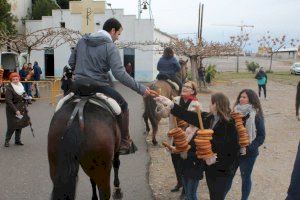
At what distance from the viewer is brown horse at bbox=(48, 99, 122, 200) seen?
4797mm

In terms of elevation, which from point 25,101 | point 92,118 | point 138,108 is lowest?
point 138,108

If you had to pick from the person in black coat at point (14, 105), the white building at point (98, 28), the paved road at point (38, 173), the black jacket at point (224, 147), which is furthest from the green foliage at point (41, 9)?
the black jacket at point (224, 147)

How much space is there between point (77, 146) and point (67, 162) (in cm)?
21

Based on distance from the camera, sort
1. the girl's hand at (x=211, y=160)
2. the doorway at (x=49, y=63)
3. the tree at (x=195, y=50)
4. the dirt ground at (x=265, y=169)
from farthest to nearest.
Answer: the doorway at (x=49, y=63) < the tree at (x=195, y=50) < the dirt ground at (x=265, y=169) < the girl's hand at (x=211, y=160)

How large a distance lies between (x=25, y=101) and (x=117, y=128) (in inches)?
249

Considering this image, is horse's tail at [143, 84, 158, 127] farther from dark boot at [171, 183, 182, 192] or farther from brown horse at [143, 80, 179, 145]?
dark boot at [171, 183, 182, 192]

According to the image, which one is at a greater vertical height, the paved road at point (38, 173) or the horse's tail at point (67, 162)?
the horse's tail at point (67, 162)

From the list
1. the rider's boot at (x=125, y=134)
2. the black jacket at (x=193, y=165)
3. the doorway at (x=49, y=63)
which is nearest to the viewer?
the black jacket at (x=193, y=165)

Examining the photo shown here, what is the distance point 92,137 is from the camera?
4852 millimetres

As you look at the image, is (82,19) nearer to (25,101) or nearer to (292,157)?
(25,101)

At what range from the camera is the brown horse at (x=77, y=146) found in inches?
189

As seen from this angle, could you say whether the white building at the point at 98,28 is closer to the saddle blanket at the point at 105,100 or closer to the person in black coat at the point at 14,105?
the person in black coat at the point at 14,105

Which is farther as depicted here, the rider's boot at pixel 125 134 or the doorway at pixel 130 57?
the doorway at pixel 130 57

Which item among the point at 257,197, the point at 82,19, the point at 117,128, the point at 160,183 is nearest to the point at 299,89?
the point at 117,128
